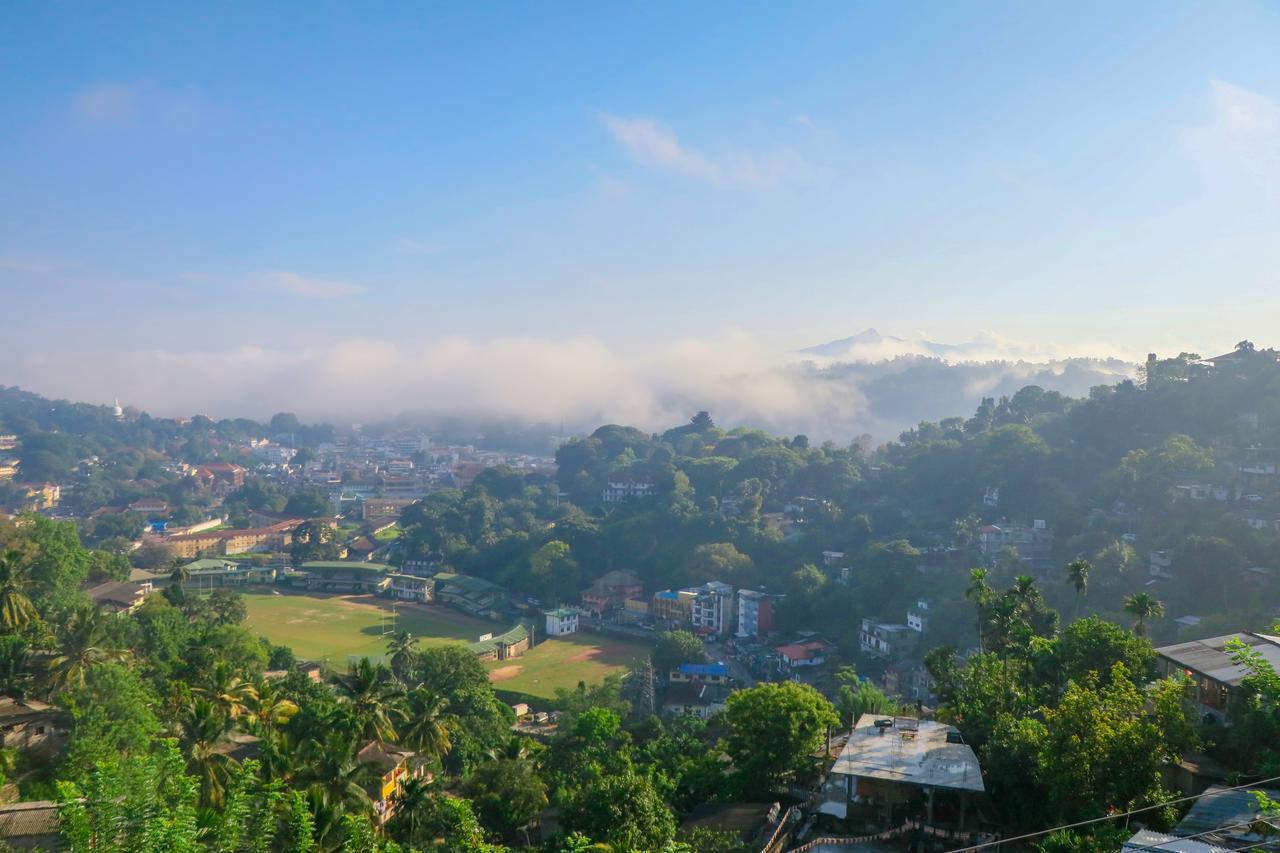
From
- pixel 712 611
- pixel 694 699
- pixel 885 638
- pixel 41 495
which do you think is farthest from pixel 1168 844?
pixel 41 495

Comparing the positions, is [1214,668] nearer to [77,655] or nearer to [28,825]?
[28,825]

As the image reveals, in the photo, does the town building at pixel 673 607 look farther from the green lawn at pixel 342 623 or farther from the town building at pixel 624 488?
the town building at pixel 624 488

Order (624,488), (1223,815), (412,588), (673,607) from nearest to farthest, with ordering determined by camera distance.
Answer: (1223,815) → (673,607) → (412,588) → (624,488)

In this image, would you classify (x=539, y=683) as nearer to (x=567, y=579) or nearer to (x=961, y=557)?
(x=567, y=579)

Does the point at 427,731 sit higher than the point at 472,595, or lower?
higher

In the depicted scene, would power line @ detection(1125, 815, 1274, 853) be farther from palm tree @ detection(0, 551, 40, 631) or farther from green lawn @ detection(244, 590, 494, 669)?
green lawn @ detection(244, 590, 494, 669)

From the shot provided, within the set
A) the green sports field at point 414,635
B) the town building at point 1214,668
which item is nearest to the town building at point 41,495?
the green sports field at point 414,635

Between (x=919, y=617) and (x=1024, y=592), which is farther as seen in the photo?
(x=919, y=617)
